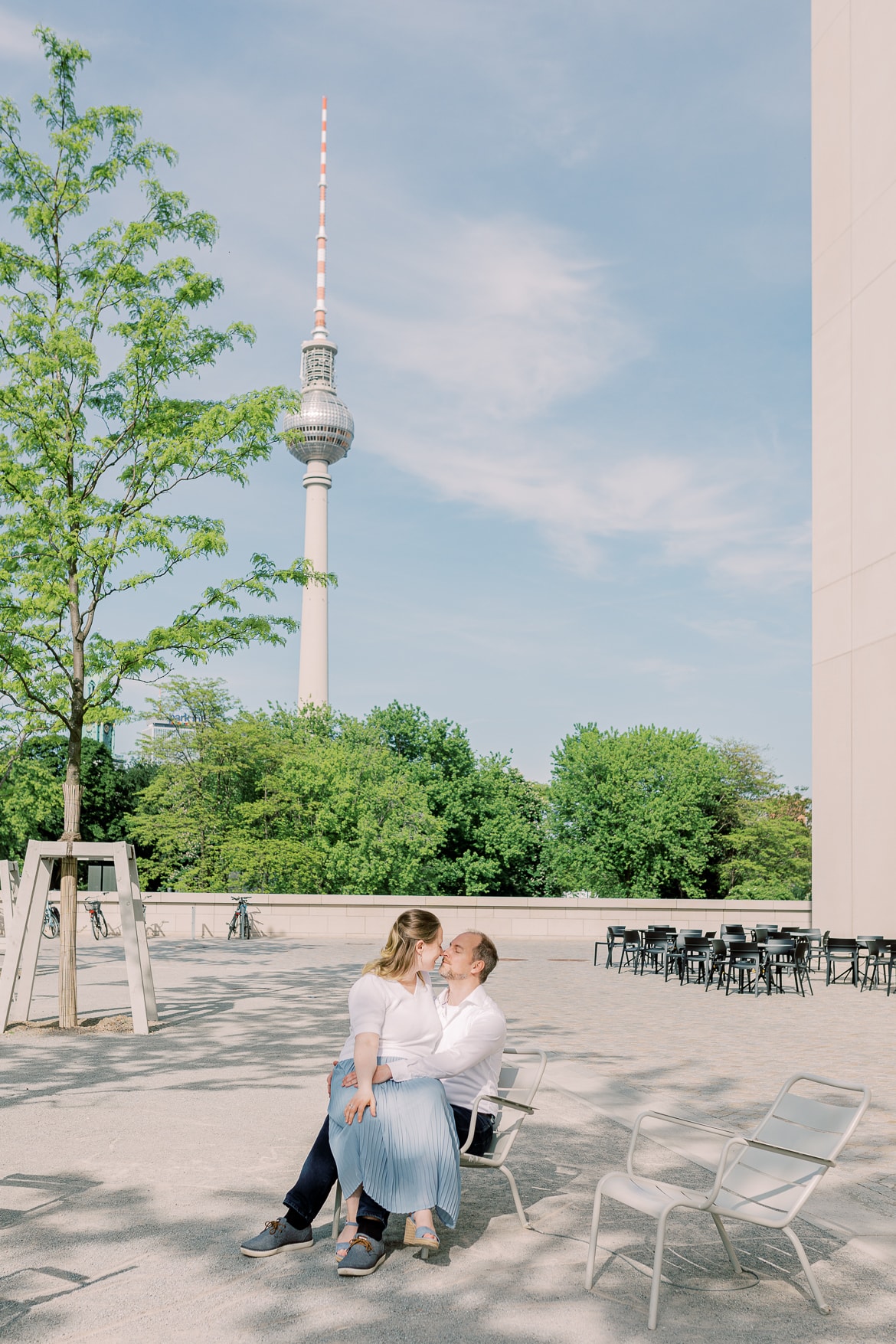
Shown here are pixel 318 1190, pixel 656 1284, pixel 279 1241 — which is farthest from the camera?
pixel 318 1190

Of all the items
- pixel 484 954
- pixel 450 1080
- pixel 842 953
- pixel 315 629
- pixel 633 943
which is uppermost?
pixel 315 629

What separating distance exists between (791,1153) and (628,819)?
155ft

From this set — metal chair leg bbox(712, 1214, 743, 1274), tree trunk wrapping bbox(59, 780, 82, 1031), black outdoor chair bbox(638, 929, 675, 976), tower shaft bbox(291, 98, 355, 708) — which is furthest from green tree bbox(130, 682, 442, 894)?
tower shaft bbox(291, 98, 355, 708)

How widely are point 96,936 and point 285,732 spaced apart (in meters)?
25.5

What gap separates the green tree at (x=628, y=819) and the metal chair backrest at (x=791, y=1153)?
45657 mm

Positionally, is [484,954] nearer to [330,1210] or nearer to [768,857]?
[330,1210]

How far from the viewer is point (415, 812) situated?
44.1 m

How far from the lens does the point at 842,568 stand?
25.4 meters

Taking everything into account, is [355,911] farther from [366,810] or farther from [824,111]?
[824,111]

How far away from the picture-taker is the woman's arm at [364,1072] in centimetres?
526

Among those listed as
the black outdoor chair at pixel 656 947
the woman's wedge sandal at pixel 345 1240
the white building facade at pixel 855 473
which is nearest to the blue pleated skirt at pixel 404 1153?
the woman's wedge sandal at pixel 345 1240

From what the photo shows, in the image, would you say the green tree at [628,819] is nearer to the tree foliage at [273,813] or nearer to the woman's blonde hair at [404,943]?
the tree foliage at [273,813]

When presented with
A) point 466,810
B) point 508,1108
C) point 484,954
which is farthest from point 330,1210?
point 466,810

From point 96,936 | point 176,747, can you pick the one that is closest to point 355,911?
point 96,936
